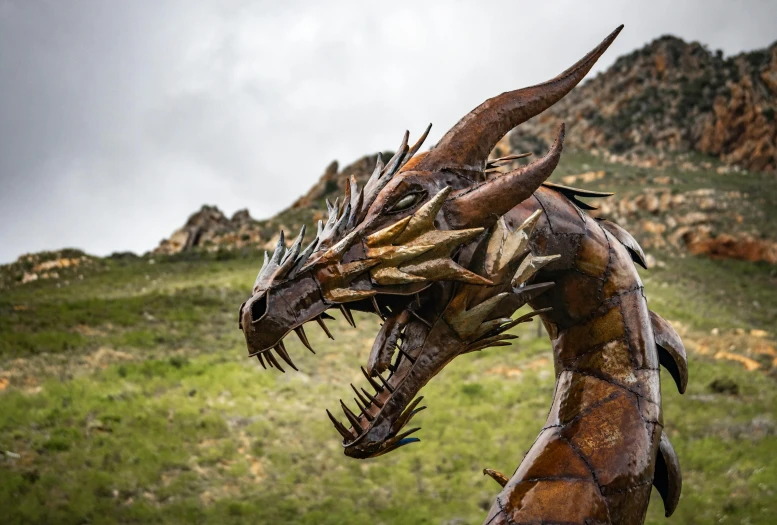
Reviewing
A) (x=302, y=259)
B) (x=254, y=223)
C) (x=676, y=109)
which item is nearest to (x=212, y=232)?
(x=254, y=223)

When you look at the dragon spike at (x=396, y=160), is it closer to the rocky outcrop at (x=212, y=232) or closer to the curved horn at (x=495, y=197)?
the curved horn at (x=495, y=197)

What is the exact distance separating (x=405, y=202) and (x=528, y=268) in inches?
23.5

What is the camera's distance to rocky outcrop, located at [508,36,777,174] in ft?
112

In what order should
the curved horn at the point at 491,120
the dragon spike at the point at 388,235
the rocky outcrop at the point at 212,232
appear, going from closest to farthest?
the dragon spike at the point at 388,235 → the curved horn at the point at 491,120 → the rocky outcrop at the point at 212,232

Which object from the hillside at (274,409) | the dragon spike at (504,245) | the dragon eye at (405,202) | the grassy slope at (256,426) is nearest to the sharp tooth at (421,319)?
the dragon spike at (504,245)

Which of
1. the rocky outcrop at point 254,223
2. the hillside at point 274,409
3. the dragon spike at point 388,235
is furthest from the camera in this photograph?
the rocky outcrop at point 254,223

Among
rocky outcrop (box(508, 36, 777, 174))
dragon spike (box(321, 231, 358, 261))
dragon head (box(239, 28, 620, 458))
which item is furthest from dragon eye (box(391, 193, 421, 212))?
rocky outcrop (box(508, 36, 777, 174))

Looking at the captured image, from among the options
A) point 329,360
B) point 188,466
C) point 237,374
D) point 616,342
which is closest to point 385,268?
point 616,342

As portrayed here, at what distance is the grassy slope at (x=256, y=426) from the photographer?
9523 mm

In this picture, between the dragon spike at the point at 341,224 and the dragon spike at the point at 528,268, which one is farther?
the dragon spike at the point at 528,268

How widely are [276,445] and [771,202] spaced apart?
23777 millimetres

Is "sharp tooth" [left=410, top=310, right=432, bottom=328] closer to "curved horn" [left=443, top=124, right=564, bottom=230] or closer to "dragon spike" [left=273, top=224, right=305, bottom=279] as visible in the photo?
"curved horn" [left=443, top=124, right=564, bottom=230]

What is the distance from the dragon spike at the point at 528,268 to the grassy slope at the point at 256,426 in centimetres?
707

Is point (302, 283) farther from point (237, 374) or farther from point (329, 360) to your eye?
point (329, 360)
